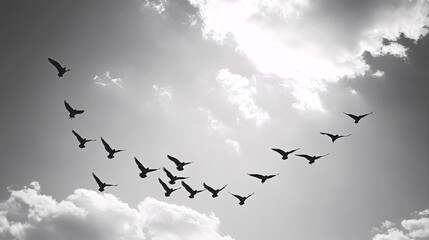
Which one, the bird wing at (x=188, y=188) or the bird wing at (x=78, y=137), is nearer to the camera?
the bird wing at (x=78, y=137)

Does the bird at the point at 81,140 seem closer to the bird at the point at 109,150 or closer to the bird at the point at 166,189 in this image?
the bird at the point at 109,150

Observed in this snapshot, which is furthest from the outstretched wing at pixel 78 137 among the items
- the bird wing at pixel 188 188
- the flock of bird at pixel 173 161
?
the bird wing at pixel 188 188

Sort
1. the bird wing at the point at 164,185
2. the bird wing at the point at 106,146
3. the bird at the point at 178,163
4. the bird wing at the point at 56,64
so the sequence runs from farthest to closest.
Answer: the bird wing at the point at 164,185, the bird at the point at 178,163, the bird wing at the point at 106,146, the bird wing at the point at 56,64

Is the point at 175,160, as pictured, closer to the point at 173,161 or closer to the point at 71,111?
the point at 173,161

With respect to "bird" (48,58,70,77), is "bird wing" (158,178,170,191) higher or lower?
lower

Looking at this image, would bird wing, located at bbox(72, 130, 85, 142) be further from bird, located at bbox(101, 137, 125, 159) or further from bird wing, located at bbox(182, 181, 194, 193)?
bird wing, located at bbox(182, 181, 194, 193)

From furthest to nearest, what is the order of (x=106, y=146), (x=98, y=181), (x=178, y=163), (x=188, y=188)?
(x=188, y=188) < (x=98, y=181) < (x=178, y=163) < (x=106, y=146)

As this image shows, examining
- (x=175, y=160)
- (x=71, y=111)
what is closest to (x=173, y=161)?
(x=175, y=160)

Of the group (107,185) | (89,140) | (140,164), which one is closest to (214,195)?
(140,164)

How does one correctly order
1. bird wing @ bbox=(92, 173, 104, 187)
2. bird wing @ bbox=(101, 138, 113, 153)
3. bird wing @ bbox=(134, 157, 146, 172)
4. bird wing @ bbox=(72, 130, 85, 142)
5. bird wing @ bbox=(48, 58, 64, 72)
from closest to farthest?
bird wing @ bbox=(48, 58, 64, 72)
bird wing @ bbox=(72, 130, 85, 142)
bird wing @ bbox=(101, 138, 113, 153)
bird wing @ bbox=(134, 157, 146, 172)
bird wing @ bbox=(92, 173, 104, 187)

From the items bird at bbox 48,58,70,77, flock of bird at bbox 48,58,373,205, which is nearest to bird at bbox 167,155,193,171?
flock of bird at bbox 48,58,373,205

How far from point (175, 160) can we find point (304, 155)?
42.4ft

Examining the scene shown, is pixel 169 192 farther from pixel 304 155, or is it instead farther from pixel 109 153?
pixel 304 155

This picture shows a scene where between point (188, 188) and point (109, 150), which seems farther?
point (188, 188)
